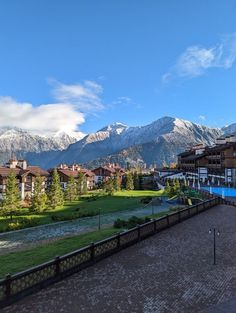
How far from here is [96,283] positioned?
17.2m

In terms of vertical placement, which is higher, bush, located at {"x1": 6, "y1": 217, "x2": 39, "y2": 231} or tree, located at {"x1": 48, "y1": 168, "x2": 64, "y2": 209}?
tree, located at {"x1": 48, "y1": 168, "x2": 64, "y2": 209}

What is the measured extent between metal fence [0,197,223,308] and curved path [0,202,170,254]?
1272cm

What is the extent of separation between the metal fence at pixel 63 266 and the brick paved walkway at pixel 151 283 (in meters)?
0.43

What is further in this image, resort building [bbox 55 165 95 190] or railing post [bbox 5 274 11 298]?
resort building [bbox 55 165 95 190]

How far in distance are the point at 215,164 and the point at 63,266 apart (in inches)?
3046

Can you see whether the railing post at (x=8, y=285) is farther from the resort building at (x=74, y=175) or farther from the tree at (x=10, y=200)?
the resort building at (x=74, y=175)

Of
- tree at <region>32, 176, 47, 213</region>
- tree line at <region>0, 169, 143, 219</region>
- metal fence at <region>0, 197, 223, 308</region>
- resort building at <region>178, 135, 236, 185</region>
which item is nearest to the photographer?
metal fence at <region>0, 197, 223, 308</region>

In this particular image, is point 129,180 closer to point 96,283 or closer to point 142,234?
point 142,234

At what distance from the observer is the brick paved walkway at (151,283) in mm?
14500

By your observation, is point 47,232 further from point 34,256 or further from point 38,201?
point 38,201

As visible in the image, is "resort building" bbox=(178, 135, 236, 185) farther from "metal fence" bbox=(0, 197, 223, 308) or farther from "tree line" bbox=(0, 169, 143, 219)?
"metal fence" bbox=(0, 197, 223, 308)

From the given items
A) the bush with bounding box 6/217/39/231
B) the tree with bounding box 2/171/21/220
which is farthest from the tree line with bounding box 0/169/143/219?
the bush with bounding box 6/217/39/231

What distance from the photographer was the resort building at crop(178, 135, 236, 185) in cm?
→ 8072

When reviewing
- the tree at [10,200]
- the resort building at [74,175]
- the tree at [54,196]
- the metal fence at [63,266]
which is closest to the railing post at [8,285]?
the metal fence at [63,266]
